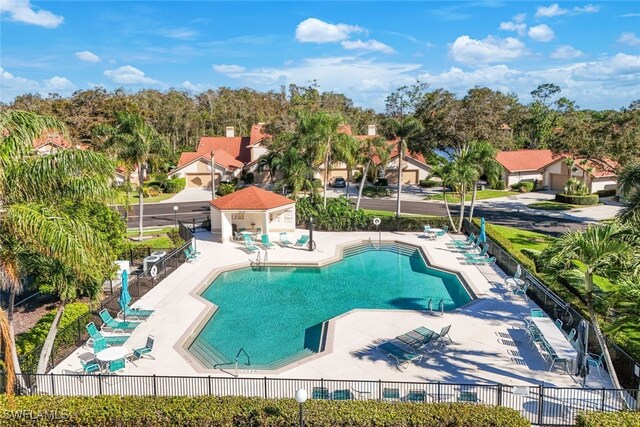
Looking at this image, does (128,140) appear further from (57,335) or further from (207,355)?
(207,355)

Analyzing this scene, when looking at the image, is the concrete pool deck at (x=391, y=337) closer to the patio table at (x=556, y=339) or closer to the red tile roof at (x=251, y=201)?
the patio table at (x=556, y=339)

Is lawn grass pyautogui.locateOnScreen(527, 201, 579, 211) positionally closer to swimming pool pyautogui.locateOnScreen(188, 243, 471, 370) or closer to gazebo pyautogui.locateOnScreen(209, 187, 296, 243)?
swimming pool pyautogui.locateOnScreen(188, 243, 471, 370)

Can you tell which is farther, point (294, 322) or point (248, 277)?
point (248, 277)

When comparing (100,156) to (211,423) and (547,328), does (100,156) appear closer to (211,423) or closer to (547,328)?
(211,423)

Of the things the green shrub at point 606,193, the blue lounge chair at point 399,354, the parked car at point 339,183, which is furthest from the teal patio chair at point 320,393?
the green shrub at point 606,193

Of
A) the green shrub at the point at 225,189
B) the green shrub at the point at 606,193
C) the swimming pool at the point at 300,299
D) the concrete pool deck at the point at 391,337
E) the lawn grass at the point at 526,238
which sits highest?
the green shrub at the point at 225,189

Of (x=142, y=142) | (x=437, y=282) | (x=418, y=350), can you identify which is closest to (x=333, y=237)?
(x=437, y=282)

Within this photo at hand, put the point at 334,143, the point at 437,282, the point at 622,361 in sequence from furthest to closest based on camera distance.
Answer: the point at 334,143, the point at 437,282, the point at 622,361
